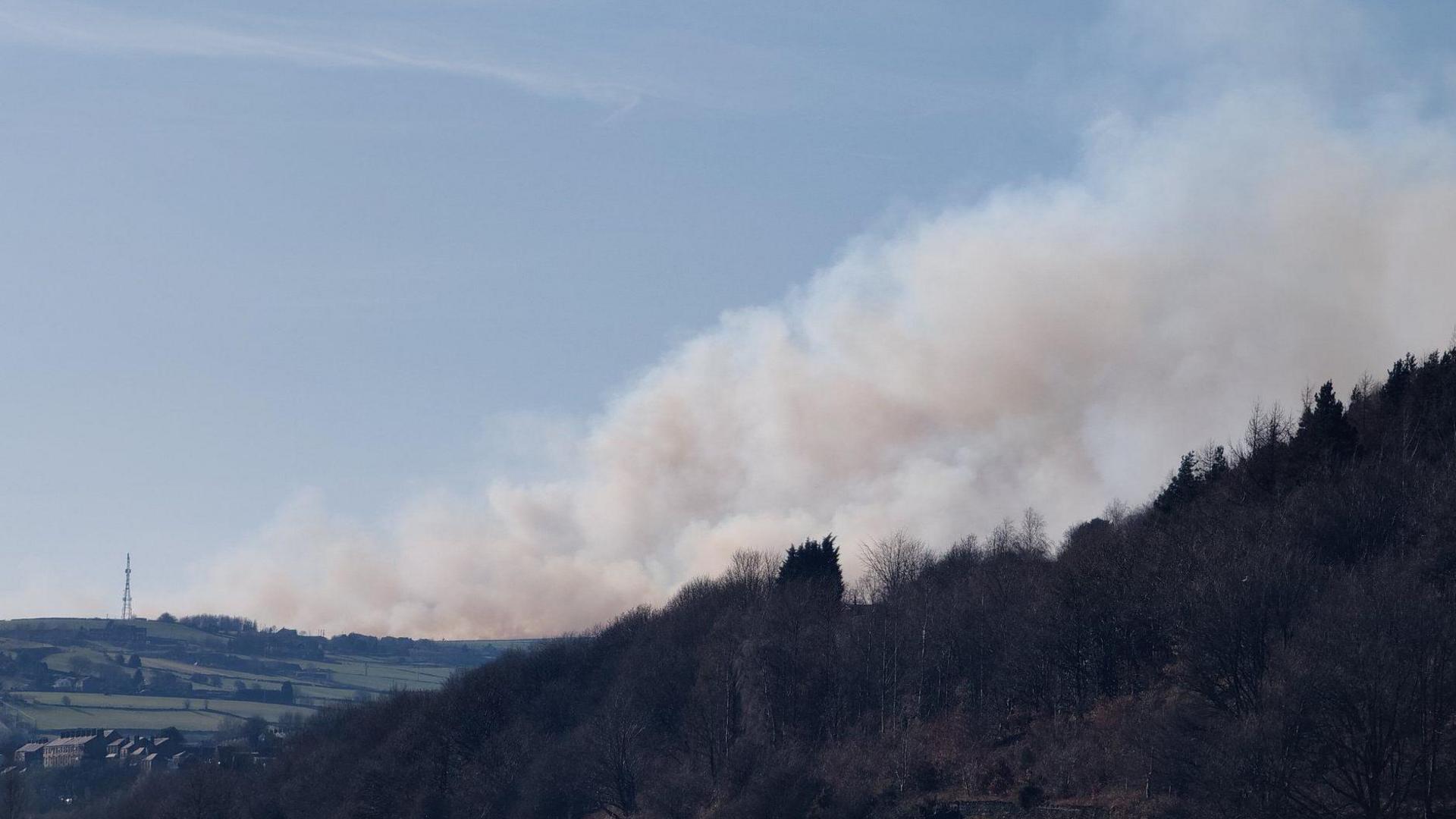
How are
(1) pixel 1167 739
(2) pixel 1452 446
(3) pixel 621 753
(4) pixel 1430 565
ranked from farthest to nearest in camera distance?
(3) pixel 621 753
(2) pixel 1452 446
(4) pixel 1430 565
(1) pixel 1167 739

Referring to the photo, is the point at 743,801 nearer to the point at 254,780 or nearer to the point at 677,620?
the point at 677,620

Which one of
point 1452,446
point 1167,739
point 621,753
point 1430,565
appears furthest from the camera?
point 621,753

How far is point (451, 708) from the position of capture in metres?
176

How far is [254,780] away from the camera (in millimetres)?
197500

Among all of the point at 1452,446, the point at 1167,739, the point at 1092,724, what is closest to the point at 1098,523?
the point at 1452,446

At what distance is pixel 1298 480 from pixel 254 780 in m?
136

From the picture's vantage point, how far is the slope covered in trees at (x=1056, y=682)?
79.2 meters

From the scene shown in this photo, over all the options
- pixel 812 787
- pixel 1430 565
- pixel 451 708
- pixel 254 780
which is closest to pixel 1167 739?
pixel 1430 565

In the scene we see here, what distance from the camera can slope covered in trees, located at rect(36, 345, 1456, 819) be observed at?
3120 inches

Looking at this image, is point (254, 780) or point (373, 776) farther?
point (254, 780)

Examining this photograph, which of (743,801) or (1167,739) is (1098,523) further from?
(1167,739)

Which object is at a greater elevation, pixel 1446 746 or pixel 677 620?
pixel 677 620

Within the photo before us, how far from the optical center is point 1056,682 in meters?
117

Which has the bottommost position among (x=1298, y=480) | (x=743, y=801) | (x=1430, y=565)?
(x=743, y=801)
